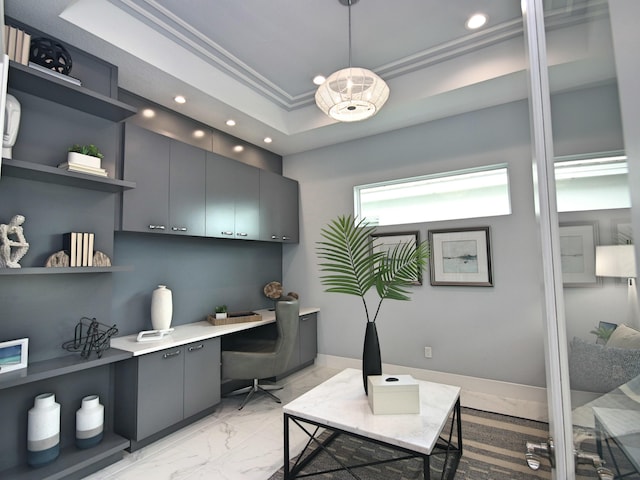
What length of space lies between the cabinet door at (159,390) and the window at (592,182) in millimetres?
2591

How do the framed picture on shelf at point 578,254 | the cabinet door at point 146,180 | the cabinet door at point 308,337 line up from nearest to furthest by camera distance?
the framed picture on shelf at point 578,254
the cabinet door at point 146,180
the cabinet door at point 308,337

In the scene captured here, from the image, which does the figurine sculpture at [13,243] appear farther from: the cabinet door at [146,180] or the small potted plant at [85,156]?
the cabinet door at [146,180]

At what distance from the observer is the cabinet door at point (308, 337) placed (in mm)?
3945

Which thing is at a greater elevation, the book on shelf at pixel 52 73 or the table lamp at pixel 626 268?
the book on shelf at pixel 52 73

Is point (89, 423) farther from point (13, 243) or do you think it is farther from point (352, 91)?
point (352, 91)

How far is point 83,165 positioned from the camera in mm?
2111

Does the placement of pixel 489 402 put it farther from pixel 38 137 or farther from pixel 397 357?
pixel 38 137

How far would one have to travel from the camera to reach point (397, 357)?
12.0ft

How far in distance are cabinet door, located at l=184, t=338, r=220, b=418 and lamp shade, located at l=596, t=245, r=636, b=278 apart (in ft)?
9.07

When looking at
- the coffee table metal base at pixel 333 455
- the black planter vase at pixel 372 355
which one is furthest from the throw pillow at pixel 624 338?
the black planter vase at pixel 372 355

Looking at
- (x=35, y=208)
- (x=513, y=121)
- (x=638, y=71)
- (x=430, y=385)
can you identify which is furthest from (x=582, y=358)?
(x=513, y=121)

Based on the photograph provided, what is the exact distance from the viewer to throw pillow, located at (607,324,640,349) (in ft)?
1.09

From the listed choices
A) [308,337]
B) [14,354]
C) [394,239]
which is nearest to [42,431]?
[14,354]

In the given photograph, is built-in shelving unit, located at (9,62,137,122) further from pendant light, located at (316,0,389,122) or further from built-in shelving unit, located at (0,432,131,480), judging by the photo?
built-in shelving unit, located at (0,432,131,480)
